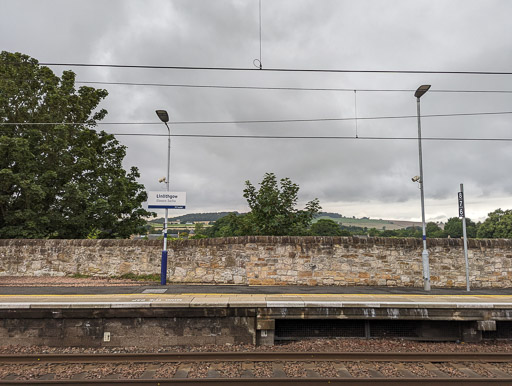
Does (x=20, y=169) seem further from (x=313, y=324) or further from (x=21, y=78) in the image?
(x=313, y=324)

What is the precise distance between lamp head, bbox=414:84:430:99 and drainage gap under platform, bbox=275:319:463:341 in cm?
807

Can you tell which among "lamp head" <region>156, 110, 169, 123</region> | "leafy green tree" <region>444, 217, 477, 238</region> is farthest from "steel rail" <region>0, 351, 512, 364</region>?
"leafy green tree" <region>444, 217, 477, 238</region>

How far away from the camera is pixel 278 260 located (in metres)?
11.2

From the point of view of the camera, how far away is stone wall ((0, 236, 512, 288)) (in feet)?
36.4

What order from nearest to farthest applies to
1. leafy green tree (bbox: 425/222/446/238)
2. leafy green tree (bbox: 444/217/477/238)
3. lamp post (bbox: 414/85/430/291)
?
lamp post (bbox: 414/85/430/291) → leafy green tree (bbox: 425/222/446/238) → leafy green tree (bbox: 444/217/477/238)

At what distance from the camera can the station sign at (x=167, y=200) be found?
11102 millimetres

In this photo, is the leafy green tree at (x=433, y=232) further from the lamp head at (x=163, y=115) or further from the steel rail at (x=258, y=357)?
the lamp head at (x=163, y=115)

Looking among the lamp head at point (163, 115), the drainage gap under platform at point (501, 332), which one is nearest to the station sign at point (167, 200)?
the lamp head at point (163, 115)

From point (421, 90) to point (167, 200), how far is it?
10.5 metres

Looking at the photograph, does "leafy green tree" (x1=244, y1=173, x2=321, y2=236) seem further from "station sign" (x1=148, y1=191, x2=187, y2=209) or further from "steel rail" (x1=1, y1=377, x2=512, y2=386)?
"steel rail" (x1=1, y1=377, x2=512, y2=386)

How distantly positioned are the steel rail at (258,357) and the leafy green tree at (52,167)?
8819mm

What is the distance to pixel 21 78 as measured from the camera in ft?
47.4

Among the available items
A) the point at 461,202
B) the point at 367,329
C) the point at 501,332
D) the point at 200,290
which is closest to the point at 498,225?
the point at 461,202

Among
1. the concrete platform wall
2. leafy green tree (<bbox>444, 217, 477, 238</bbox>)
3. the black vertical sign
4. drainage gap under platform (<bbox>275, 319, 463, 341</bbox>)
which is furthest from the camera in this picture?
leafy green tree (<bbox>444, 217, 477, 238</bbox>)
